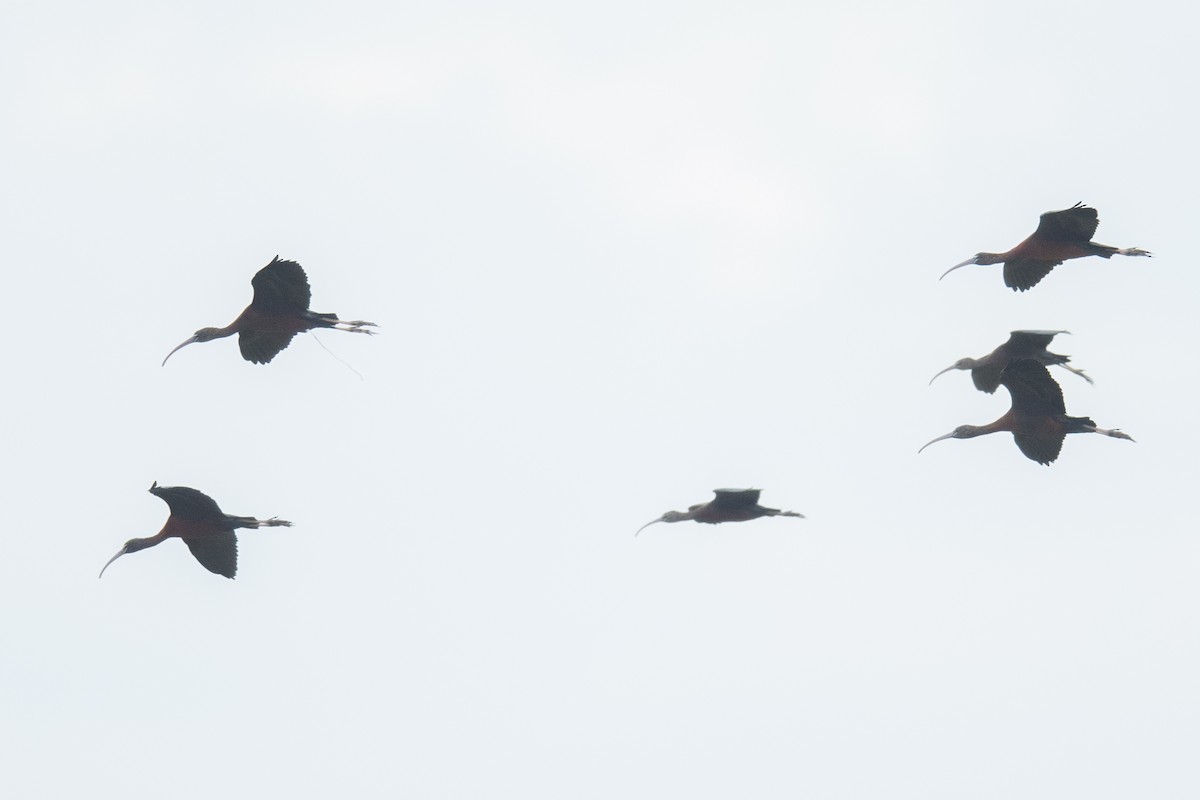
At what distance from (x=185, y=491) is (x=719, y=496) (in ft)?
25.7

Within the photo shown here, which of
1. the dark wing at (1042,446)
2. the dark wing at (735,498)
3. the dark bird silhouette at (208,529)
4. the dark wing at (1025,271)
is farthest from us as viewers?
the dark wing at (1025,271)

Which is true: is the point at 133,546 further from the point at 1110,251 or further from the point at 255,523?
the point at 1110,251

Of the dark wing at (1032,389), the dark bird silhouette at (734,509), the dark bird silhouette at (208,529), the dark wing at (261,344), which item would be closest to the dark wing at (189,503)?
the dark bird silhouette at (208,529)

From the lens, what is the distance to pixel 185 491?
32.8m

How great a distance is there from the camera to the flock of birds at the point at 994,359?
33.9m

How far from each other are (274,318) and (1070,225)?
12.7 metres

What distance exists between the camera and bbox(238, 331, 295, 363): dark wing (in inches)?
1414

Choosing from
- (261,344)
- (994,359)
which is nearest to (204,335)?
(261,344)

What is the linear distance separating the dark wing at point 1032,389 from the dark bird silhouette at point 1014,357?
537 millimetres

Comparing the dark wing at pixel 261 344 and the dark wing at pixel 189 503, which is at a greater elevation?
the dark wing at pixel 261 344

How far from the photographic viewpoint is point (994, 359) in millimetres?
37750

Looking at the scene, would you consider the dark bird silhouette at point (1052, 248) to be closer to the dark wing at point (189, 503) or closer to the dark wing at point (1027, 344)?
the dark wing at point (1027, 344)

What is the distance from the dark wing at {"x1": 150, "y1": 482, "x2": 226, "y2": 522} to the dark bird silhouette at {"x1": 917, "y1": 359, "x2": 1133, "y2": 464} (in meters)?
12.4

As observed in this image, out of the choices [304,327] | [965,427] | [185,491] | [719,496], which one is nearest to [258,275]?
[304,327]
